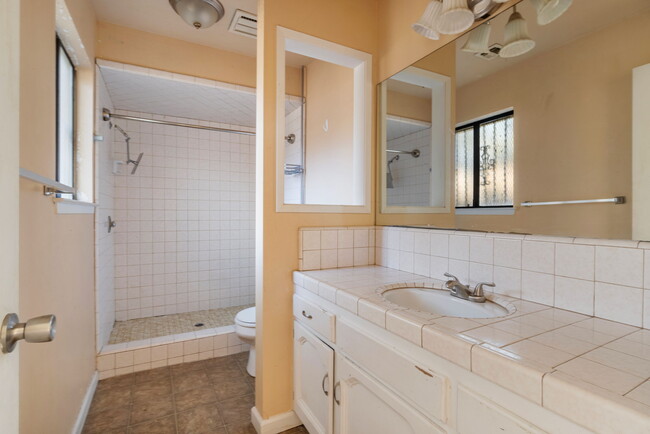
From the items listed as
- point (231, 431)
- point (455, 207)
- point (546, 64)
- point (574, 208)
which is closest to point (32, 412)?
point (231, 431)

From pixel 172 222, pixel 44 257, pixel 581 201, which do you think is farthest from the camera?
pixel 172 222

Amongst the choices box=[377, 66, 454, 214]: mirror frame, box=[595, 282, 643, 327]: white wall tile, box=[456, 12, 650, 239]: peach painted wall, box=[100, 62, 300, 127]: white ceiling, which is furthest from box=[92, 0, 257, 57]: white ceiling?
box=[595, 282, 643, 327]: white wall tile

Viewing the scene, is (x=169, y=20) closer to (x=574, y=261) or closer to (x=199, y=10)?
(x=199, y=10)

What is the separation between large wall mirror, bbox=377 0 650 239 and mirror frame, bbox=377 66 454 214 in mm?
16

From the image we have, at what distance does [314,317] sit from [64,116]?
69.3 inches

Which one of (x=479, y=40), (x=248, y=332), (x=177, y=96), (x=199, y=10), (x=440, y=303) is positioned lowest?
(x=248, y=332)

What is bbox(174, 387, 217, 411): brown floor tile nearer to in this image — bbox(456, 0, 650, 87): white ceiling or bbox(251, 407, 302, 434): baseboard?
bbox(251, 407, 302, 434): baseboard

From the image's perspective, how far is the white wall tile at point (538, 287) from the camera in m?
1.00

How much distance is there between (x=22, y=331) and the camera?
1.55 feet

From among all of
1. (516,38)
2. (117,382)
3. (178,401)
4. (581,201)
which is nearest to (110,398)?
(117,382)

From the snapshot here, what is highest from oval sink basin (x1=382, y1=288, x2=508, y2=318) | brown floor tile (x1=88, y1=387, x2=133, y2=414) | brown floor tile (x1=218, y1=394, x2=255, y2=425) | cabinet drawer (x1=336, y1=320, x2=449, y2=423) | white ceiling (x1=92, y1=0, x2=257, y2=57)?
white ceiling (x1=92, y1=0, x2=257, y2=57)

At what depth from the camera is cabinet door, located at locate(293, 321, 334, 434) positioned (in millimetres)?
1271

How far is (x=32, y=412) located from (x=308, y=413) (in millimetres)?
1020
